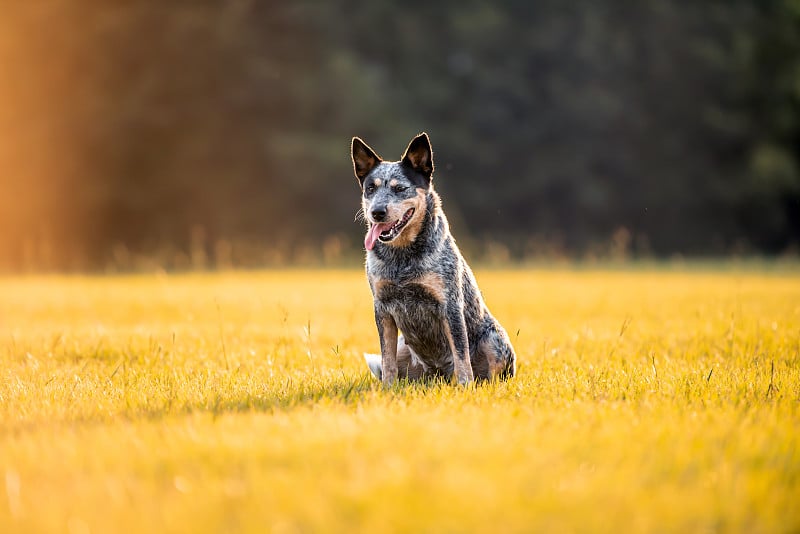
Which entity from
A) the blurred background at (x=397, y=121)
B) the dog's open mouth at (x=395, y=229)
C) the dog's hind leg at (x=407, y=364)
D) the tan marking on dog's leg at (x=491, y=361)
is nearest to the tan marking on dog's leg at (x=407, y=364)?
the dog's hind leg at (x=407, y=364)

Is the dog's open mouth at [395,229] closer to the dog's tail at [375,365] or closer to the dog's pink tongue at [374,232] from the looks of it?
the dog's pink tongue at [374,232]

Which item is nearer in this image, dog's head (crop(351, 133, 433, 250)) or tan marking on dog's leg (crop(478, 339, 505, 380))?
dog's head (crop(351, 133, 433, 250))

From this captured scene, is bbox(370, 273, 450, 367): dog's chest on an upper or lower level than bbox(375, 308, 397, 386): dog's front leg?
upper

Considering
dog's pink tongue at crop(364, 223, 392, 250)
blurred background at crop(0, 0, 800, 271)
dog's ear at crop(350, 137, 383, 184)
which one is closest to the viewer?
dog's pink tongue at crop(364, 223, 392, 250)

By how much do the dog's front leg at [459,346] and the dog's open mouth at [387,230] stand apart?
697 mm

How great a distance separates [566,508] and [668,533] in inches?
14.1

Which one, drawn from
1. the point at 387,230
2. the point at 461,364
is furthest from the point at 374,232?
the point at 461,364

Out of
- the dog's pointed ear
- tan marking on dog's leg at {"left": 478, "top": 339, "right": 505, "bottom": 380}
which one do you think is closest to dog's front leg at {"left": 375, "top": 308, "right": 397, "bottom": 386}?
tan marking on dog's leg at {"left": 478, "top": 339, "right": 505, "bottom": 380}

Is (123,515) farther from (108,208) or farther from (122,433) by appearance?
(108,208)

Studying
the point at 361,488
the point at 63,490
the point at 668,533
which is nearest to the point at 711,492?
the point at 668,533

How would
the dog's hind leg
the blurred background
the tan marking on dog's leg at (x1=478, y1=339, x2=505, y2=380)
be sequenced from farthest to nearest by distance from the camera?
the blurred background < the dog's hind leg < the tan marking on dog's leg at (x1=478, y1=339, x2=505, y2=380)

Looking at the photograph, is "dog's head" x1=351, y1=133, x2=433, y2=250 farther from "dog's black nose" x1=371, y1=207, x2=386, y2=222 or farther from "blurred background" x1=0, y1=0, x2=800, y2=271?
"blurred background" x1=0, y1=0, x2=800, y2=271

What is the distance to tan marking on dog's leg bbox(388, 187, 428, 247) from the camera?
19.2 feet

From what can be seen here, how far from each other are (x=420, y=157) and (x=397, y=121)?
85.8 feet
